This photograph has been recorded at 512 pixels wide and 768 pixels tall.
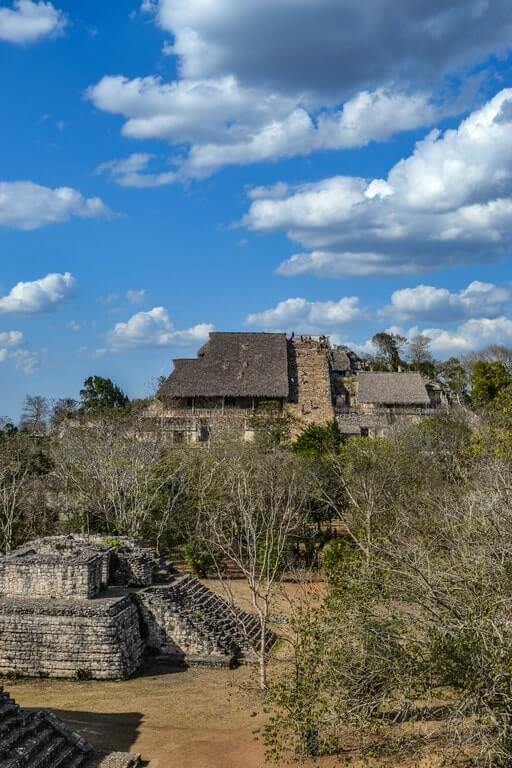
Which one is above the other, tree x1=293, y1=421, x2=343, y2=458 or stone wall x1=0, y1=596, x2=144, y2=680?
tree x1=293, y1=421, x2=343, y2=458

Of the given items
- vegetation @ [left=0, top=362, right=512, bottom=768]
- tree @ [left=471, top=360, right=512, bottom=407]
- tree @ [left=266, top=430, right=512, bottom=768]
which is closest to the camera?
tree @ [left=266, top=430, right=512, bottom=768]

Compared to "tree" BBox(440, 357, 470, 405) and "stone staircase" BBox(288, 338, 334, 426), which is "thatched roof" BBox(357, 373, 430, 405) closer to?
"stone staircase" BBox(288, 338, 334, 426)

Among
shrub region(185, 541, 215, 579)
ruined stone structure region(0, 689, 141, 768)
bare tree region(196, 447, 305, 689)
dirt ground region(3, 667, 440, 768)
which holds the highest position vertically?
bare tree region(196, 447, 305, 689)

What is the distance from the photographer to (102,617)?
16.9 m

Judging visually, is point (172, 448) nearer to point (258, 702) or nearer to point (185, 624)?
point (185, 624)

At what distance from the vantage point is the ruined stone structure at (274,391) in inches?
1688

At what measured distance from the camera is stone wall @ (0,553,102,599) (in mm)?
18172

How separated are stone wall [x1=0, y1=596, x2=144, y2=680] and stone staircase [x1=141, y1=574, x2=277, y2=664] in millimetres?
1588

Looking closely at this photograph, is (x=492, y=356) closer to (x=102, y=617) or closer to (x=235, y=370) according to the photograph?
(x=235, y=370)

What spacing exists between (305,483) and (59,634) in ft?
41.6

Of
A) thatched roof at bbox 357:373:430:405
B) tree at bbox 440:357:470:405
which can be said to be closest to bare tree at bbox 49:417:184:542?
thatched roof at bbox 357:373:430:405

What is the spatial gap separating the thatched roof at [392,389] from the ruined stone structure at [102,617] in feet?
97.5

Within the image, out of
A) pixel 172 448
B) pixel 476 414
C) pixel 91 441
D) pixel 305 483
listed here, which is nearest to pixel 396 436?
pixel 476 414

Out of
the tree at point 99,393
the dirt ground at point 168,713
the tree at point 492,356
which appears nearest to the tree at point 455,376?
the tree at point 492,356
